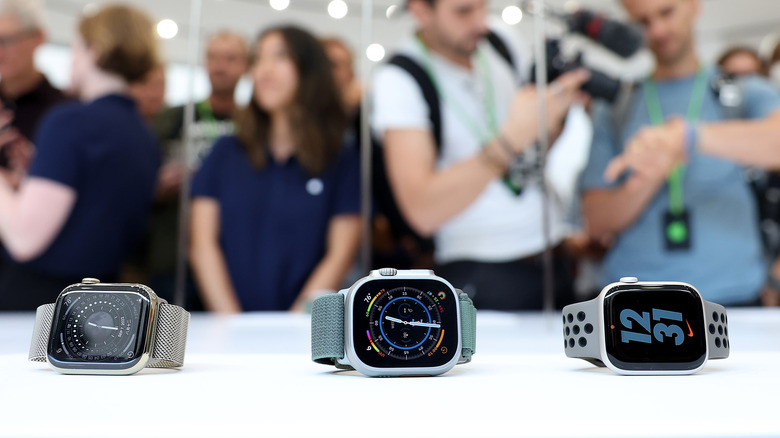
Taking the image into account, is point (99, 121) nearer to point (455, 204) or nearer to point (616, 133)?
point (455, 204)

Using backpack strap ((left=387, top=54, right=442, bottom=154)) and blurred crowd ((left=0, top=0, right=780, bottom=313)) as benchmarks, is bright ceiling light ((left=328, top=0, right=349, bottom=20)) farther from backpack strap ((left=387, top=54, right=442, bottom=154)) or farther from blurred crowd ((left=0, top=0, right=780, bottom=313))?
backpack strap ((left=387, top=54, right=442, bottom=154))

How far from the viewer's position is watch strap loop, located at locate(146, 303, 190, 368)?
84 centimetres

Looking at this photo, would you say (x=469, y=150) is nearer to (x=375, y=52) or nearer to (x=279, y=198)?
(x=375, y=52)

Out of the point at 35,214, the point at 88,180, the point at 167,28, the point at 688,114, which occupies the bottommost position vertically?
the point at 35,214

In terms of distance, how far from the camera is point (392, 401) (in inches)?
24.6

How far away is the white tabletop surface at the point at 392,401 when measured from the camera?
19.7 inches

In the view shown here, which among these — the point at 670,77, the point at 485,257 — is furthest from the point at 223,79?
the point at 670,77

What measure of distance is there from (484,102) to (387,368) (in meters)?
2.25

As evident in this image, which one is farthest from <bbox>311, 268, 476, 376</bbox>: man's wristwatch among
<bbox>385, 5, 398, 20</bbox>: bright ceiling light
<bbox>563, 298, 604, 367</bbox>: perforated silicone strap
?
<bbox>385, 5, 398, 20</bbox>: bright ceiling light

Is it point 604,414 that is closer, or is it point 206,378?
point 604,414

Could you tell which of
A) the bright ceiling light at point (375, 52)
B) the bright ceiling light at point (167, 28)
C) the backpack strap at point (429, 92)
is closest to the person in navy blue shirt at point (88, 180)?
the bright ceiling light at point (167, 28)

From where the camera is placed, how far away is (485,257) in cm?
276

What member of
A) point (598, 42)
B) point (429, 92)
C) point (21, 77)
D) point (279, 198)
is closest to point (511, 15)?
point (598, 42)

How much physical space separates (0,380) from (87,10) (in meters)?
2.70
